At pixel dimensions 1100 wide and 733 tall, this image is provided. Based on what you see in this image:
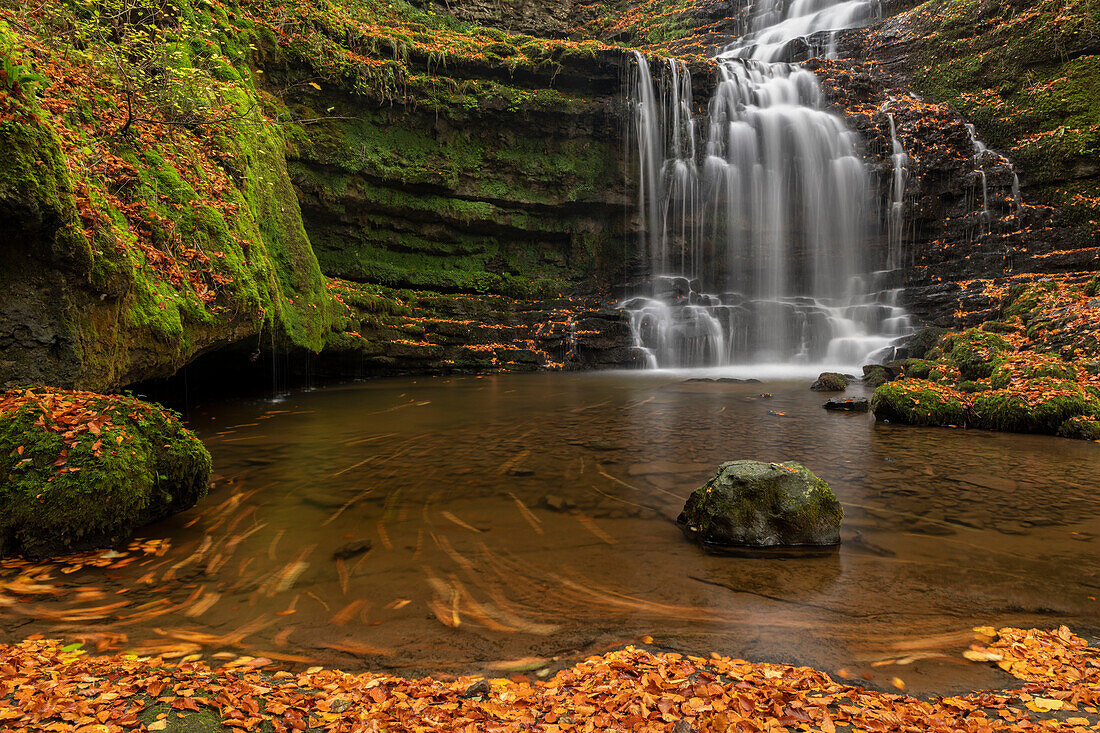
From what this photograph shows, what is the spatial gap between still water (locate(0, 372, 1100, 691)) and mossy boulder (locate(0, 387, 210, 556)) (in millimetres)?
272

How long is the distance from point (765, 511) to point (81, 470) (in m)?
4.45

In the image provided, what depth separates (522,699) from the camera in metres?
1.89

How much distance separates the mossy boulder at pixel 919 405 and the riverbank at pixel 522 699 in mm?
6290

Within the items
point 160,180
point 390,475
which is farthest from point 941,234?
point 160,180

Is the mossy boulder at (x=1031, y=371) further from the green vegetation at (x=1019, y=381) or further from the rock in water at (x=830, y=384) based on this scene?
the rock in water at (x=830, y=384)

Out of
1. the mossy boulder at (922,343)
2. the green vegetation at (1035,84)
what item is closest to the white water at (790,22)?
the green vegetation at (1035,84)

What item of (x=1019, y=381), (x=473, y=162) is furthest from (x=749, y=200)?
(x=1019, y=381)

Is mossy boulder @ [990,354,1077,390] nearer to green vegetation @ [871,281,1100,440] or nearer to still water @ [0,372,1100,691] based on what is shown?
green vegetation @ [871,281,1100,440]

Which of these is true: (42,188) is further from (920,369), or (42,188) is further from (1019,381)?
(920,369)

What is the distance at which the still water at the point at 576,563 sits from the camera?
233 cm

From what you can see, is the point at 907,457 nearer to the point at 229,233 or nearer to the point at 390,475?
the point at 390,475

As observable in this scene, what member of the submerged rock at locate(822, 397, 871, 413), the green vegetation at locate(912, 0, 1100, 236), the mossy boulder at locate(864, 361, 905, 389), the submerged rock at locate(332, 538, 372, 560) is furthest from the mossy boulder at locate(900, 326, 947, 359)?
the submerged rock at locate(332, 538, 372, 560)

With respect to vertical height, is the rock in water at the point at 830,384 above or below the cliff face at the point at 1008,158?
below

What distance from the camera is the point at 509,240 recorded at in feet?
65.9
